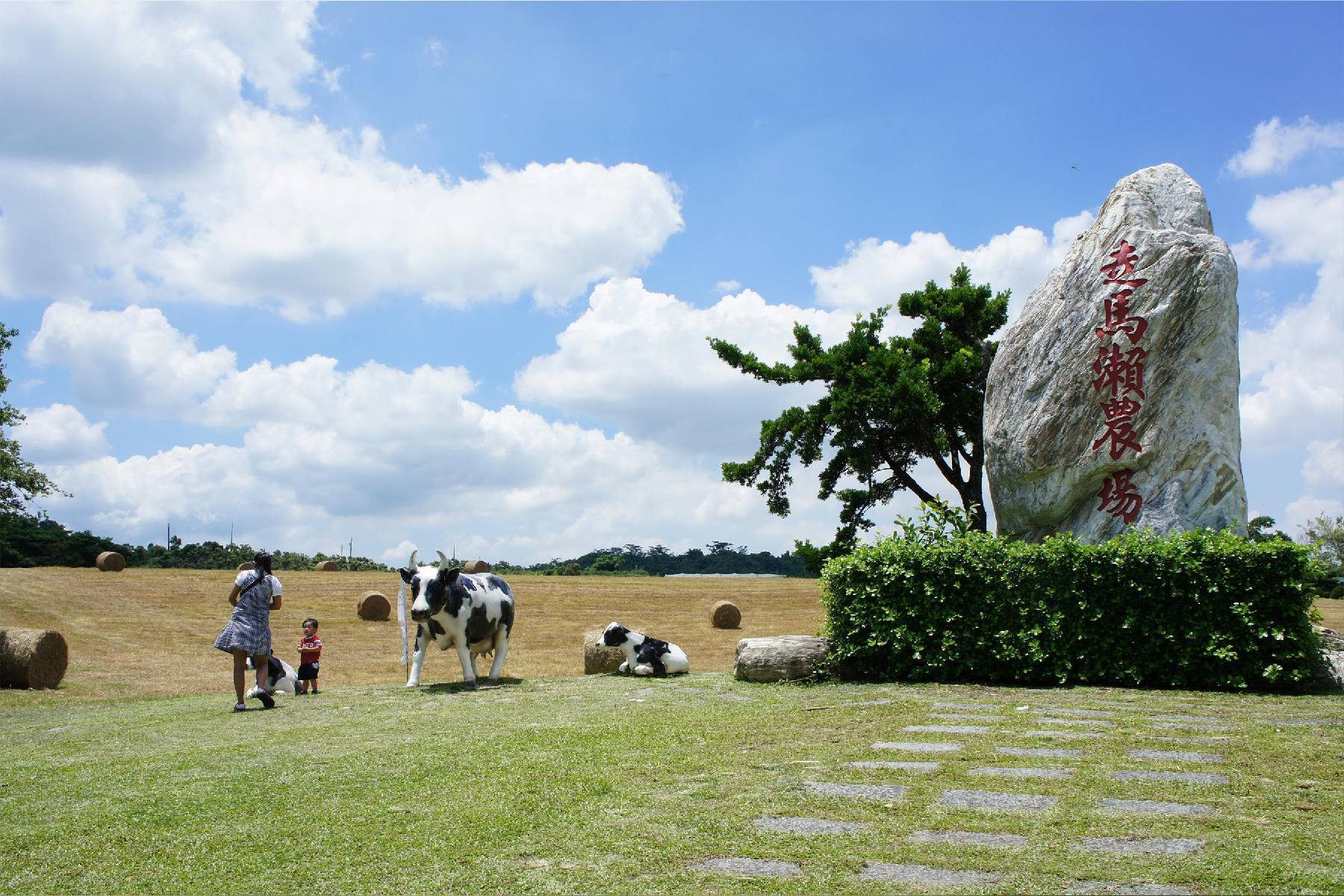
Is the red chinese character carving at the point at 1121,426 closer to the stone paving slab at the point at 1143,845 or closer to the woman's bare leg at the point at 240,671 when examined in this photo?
the stone paving slab at the point at 1143,845

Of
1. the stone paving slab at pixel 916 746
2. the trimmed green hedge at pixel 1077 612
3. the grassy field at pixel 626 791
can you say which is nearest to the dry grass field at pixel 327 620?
the grassy field at pixel 626 791

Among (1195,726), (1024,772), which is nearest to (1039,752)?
(1024,772)

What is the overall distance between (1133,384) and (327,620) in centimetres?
2294

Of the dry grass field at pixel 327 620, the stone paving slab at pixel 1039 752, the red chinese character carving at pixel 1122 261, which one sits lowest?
the dry grass field at pixel 327 620

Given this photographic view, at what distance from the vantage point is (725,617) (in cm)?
3031

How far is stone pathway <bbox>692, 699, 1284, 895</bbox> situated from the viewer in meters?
4.25

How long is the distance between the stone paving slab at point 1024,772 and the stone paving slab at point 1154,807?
2.27 ft

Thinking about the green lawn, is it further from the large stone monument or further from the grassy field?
the large stone monument

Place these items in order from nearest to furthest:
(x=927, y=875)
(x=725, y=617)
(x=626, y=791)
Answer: (x=927, y=875), (x=626, y=791), (x=725, y=617)

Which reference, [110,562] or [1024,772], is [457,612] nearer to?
[1024,772]

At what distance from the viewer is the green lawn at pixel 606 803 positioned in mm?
4309

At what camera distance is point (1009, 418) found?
14727mm

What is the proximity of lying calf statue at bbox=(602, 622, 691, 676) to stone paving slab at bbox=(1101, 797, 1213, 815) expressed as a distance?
9621 millimetres

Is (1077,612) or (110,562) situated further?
(110,562)
